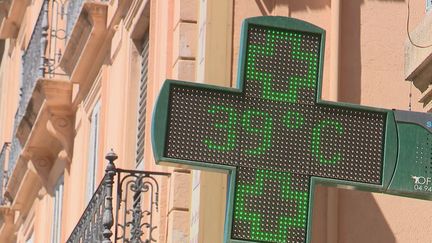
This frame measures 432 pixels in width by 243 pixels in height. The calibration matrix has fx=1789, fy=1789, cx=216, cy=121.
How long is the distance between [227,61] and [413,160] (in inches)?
195

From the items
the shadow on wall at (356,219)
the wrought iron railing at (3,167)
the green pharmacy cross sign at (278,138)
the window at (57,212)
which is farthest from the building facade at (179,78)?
the wrought iron railing at (3,167)

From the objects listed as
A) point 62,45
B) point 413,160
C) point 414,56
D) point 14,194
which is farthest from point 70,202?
point 413,160

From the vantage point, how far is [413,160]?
943 cm

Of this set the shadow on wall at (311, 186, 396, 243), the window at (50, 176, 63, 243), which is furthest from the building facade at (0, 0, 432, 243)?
the window at (50, 176, 63, 243)

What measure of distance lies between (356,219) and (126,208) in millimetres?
1875

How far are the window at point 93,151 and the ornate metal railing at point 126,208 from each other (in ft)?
9.98

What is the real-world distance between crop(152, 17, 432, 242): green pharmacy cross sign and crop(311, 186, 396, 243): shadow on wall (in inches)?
182

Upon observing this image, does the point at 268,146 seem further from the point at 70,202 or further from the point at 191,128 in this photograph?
the point at 70,202

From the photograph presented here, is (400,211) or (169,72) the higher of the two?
(169,72)

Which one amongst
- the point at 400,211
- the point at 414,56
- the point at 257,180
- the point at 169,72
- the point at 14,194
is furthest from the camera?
the point at 14,194

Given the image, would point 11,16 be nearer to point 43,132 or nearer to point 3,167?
point 3,167

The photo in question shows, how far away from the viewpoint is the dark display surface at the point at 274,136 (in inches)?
359

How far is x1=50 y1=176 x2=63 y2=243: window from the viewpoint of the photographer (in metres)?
21.8

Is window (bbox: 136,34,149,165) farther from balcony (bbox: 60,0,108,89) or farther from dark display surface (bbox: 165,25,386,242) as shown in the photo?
dark display surface (bbox: 165,25,386,242)
